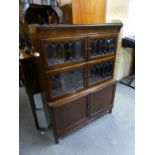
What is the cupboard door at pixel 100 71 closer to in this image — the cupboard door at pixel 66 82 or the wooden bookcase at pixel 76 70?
the wooden bookcase at pixel 76 70

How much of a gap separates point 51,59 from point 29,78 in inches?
14.5

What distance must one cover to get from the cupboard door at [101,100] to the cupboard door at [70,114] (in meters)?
0.13

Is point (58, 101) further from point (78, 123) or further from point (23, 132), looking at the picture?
point (23, 132)

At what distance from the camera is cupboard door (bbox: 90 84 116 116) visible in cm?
176

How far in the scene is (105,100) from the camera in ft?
6.29

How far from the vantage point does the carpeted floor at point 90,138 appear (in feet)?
5.14

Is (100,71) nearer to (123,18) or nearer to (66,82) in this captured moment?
(66,82)

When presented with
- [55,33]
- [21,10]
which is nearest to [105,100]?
[55,33]

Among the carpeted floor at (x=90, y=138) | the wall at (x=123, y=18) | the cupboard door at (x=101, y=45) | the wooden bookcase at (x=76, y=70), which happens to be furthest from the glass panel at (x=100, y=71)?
the wall at (x=123, y=18)

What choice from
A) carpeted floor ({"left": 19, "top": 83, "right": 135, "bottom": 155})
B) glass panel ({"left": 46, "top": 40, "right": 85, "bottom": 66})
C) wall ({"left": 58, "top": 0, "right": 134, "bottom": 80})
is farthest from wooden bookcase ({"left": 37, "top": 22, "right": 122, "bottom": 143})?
wall ({"left": 58, "top": 0, "right": 134, "bottom": 80})

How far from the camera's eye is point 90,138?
172 cm

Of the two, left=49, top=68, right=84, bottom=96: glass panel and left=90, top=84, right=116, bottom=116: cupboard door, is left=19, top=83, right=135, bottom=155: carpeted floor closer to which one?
left=90, top=84, right=116, bottom=116: cupboard door

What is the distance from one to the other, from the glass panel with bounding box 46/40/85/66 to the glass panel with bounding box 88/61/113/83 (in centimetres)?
27

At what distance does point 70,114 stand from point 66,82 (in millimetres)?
401
